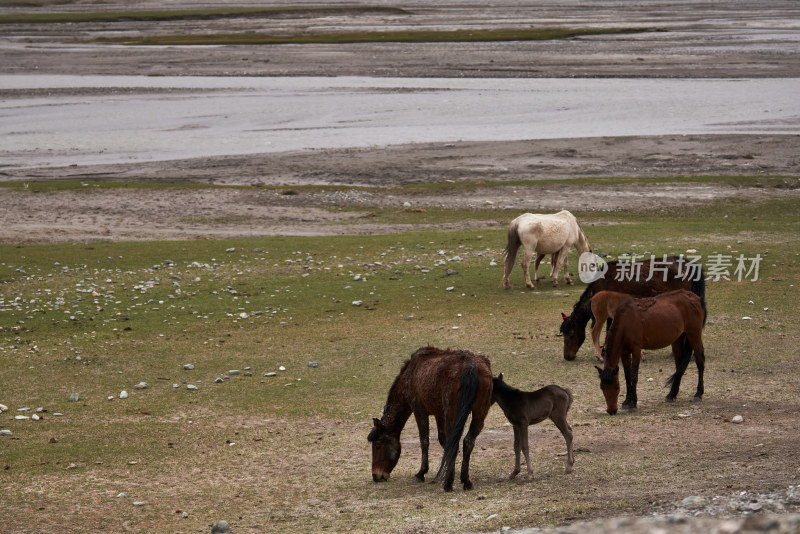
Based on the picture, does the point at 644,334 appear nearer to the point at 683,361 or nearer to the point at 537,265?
the point at 683,361

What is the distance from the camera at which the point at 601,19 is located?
102875mm

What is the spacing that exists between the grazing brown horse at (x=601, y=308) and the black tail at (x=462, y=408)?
598cm

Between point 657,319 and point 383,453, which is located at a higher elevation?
point 657,319

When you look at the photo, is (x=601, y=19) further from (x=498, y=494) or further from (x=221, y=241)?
(x=498, y=494)

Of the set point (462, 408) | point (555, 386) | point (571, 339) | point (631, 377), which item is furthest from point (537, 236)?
point (462, 408)

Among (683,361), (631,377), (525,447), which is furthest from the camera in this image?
(683,361)

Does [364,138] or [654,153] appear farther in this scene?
[364,138]

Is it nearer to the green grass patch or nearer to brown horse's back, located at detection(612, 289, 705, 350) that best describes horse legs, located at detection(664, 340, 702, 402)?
brown horse's back, located at detection(612, 289, 705, 350)

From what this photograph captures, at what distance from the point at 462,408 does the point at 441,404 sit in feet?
1.68

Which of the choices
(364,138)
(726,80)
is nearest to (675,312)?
(364,138)

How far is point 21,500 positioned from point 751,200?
90.5ft

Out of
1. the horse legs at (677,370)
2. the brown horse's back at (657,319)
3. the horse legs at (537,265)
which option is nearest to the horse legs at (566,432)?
the brown horse's back at (657,319)

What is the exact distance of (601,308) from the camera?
622 inches

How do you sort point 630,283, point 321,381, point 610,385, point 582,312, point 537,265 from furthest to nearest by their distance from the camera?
point 537,265, point 630,283, point 582,312, point 321,381, point 610,385
